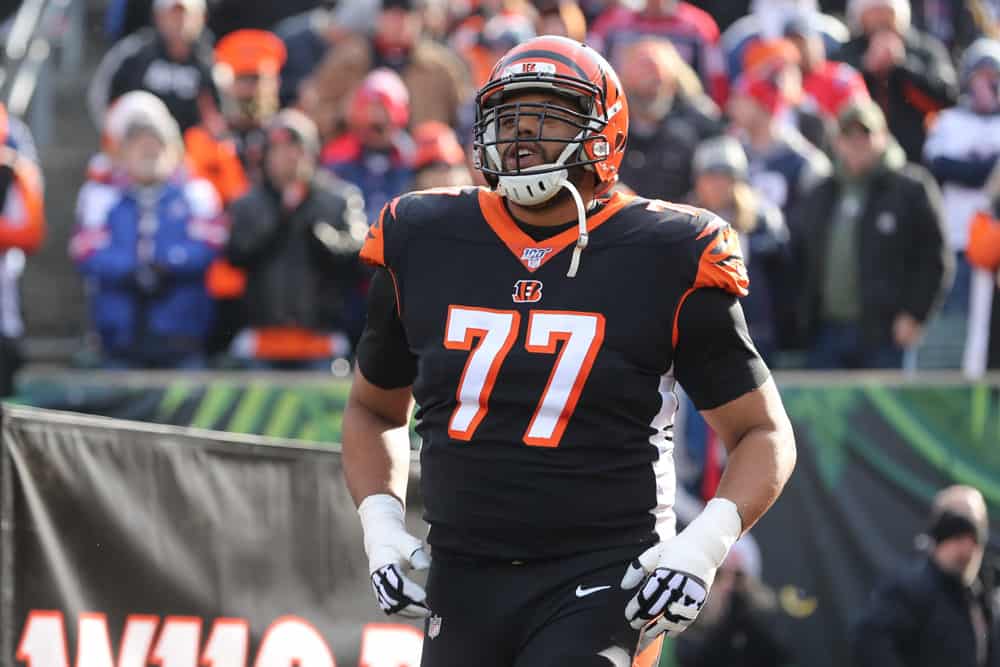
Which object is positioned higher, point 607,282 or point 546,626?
point 607,282

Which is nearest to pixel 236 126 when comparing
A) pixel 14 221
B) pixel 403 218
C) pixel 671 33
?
pixel 14 221

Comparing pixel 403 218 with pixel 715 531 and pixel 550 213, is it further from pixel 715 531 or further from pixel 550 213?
pixel 715 531

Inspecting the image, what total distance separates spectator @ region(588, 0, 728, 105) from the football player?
6.59 m

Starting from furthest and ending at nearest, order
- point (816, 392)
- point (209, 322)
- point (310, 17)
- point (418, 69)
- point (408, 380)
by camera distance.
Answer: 1. point (310, 17)
2. point (418, 69)
3. point (209, 322)
4. point (816, 392)
5. point (408, 380)

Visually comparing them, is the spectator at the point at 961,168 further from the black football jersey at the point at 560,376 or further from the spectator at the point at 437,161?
the black football jersey at the point at 560,376

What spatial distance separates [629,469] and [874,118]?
5554 millimetres

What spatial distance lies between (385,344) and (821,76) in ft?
22.8

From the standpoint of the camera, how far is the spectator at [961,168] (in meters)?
9.30

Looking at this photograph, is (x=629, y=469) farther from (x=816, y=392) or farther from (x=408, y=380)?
(x=816, y=392)

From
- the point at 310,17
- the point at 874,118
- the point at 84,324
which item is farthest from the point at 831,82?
the point at 84,324

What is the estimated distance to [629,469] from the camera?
3732 mm

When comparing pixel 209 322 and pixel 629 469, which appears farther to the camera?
pixel 209 322

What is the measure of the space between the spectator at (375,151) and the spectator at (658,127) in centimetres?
116

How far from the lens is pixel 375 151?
9258mm
